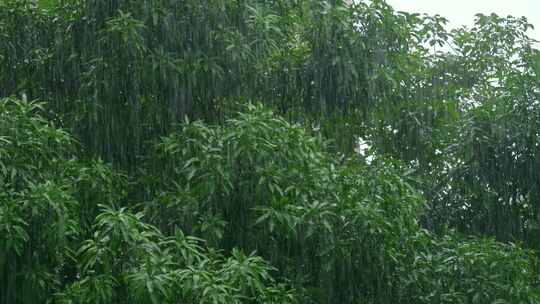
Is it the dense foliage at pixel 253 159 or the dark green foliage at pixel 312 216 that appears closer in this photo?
the dense foliage at pixel 253 159

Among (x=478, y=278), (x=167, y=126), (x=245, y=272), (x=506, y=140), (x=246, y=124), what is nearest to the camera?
(x=245, y=272)

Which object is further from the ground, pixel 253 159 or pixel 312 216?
pixel 253 159

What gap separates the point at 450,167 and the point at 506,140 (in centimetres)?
80

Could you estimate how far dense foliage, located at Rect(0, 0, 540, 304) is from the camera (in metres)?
8.76

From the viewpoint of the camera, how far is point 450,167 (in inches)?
487

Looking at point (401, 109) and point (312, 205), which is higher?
point (401, 109)

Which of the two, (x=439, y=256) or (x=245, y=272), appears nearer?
(x=245, y=272)

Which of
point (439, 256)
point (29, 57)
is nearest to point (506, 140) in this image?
point (439, 256)

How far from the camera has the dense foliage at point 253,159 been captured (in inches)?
345

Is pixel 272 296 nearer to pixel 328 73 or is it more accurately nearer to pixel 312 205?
pixel 312 205

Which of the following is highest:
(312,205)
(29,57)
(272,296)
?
(29,57)

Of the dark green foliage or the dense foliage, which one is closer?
the dense foliage

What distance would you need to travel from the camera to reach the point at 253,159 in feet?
30.8

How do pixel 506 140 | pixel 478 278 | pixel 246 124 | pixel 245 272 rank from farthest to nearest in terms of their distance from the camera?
1. pixel 506 140
2. pixel 478 278
3. pixel 246 124
4. pixel 245 272
